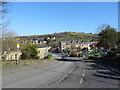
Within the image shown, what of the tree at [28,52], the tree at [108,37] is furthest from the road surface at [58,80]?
the tree at [108,37]

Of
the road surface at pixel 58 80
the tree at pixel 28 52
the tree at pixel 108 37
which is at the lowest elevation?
the road surface at pixel 58 80

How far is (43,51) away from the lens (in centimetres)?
7306

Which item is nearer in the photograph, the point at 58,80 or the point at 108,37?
the point at 58,80

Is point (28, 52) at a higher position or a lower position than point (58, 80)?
higher

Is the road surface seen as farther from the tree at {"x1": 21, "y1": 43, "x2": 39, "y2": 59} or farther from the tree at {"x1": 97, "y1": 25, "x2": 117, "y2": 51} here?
the tree at {"x1": 97, "y1": 25, "x2": 117, "y2": 51}

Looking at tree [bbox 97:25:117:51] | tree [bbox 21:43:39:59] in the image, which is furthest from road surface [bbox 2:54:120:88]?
tree [bbox 97:25:117:51]

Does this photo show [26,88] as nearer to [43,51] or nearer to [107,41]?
[107,41]

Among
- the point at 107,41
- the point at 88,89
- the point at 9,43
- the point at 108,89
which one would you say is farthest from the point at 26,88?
the point at 107,41

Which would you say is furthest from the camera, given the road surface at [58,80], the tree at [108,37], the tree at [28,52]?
the tree at [108,37]

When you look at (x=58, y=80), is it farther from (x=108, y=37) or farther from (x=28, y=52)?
(x=108, y=37)

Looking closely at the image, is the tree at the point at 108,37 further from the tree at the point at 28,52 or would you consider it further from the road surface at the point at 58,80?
the road surface at the point at 58,80

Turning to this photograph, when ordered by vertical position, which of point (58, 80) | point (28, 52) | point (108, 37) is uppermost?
point (108, 37)

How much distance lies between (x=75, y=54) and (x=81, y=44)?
56961 millimetres

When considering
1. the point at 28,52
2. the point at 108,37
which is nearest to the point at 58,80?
the point at 28,52
